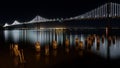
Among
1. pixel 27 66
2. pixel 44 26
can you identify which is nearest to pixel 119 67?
pixel 27 66

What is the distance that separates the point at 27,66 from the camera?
46.4 ft

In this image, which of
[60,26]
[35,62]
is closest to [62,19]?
[60,26]

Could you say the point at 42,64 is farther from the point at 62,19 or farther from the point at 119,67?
the point at 62,19

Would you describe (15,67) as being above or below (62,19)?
below

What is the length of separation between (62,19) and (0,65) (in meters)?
67.4

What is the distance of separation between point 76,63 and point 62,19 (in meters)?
66.7

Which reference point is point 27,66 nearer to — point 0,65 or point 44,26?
point 0,65

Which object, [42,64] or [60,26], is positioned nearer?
[42,64]

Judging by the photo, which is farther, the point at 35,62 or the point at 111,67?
the point at 35,62

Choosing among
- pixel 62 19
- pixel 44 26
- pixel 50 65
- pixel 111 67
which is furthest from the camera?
pixel 44 26

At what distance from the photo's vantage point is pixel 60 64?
48.2 feet

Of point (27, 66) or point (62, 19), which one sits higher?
point (62, 19)

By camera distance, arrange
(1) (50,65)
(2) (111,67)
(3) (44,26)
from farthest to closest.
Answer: (3) (44,26), (1) (50,65), (2) (111,67)

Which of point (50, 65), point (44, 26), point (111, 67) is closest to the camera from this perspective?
point (111, 67)
